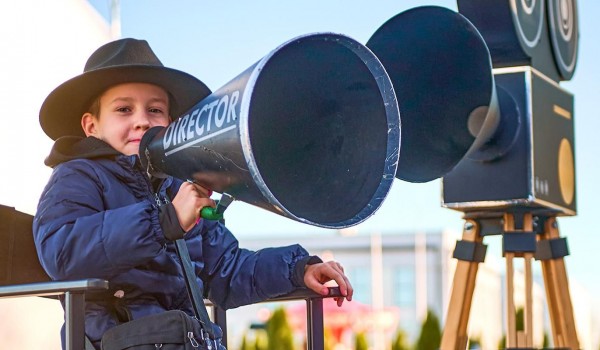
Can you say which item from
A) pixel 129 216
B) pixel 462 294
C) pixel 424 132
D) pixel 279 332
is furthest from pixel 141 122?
pixel 279 332

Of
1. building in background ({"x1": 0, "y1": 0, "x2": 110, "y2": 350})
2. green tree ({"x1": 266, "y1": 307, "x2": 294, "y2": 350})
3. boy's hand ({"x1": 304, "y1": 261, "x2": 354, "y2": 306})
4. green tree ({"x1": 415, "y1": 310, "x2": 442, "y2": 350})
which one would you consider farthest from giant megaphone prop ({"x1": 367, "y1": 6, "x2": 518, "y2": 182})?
green tree ({"x1": 266, "y1": 307, "x2": 294, "y2": 350})

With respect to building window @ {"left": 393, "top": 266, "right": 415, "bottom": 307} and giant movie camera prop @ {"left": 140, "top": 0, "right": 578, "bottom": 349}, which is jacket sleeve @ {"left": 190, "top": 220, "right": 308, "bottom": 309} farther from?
building window @ {"left": 393, "top": 266, "right": 415, "bottom": 307}

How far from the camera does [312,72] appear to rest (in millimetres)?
1795

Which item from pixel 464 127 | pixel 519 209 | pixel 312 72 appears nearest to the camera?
pixel 312 72

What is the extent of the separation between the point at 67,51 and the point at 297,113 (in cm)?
128

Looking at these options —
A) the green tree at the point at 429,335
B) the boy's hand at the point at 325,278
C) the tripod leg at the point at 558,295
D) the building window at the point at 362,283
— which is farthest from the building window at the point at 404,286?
the boy's hand at the point at 325,278

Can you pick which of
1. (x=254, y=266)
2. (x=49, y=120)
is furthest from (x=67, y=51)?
(x=254, y=266)

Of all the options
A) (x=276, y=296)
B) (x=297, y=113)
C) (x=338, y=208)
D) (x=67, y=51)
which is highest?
(x=67, y=51)

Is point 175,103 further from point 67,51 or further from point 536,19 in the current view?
point 536,19

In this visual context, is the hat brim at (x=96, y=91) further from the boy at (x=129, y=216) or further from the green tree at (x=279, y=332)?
the green tree at (x=279, y=332)

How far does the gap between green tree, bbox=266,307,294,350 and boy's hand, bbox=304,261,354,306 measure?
5945 millimetres

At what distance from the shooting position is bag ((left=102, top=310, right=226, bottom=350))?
1.85 m

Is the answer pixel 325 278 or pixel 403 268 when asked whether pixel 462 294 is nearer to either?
pixel 325 278

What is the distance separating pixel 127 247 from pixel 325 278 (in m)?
0.50
